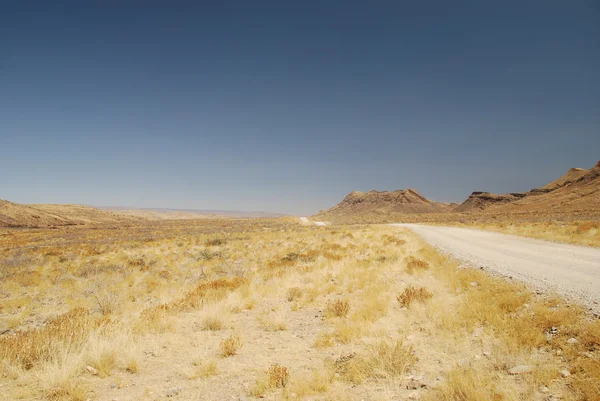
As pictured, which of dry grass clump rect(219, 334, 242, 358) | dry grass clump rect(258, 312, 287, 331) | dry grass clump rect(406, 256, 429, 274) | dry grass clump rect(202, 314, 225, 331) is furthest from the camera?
dry grass clump rect(406, 256, 429, 274)

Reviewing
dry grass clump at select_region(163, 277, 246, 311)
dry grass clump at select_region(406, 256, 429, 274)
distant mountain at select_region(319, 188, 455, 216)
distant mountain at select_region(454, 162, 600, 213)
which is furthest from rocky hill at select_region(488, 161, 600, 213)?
dry grass clump at select_region(163, 277, 246, 311)

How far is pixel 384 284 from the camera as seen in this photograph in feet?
31.2

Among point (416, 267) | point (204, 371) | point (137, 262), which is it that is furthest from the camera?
point (137, 262)

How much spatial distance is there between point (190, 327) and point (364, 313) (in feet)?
13.2

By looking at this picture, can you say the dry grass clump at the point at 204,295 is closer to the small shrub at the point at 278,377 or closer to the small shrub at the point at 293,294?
the small shrub at the point at 293,294

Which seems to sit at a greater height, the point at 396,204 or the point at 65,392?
the point at 396,204

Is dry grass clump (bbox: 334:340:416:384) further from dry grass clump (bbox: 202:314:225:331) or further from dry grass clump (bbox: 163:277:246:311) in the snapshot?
dry grass clump (bbox: 163:277:246:311)

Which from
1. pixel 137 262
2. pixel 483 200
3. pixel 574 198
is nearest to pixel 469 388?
pixel 137 262

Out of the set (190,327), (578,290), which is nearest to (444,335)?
(578,290)

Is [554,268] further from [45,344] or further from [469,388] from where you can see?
[45,344]

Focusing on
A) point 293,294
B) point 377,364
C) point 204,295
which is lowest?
point 204,295

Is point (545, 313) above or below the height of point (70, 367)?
above

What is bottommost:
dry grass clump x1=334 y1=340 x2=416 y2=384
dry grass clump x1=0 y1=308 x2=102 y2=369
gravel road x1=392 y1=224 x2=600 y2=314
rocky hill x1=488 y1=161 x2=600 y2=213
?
dry grass clump x1=0 y1=308 x2=102 y2=369

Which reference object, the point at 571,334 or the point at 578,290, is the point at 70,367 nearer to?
the point at 571,334
